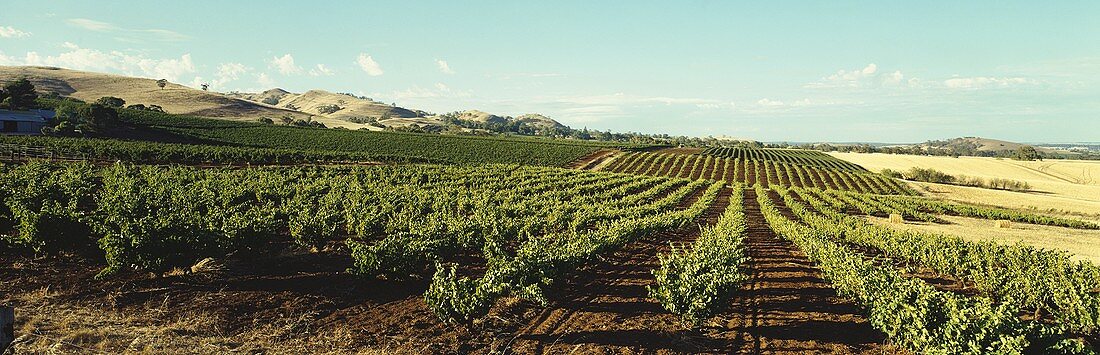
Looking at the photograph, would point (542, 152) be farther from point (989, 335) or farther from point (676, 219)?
point (989, 335)

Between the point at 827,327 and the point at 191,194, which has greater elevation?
the point at 191,194

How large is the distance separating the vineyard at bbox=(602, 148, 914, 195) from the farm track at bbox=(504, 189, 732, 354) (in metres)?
74.8

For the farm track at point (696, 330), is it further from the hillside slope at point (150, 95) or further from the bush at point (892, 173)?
the hillside slope at point (150, 95)

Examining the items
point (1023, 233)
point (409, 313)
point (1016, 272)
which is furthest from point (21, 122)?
point (1023, 233)

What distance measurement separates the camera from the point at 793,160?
132 metres

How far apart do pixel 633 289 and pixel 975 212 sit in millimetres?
60138

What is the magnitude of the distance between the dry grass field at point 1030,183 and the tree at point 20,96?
565 ft

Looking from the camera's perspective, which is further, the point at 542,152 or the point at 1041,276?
the point at 542,152

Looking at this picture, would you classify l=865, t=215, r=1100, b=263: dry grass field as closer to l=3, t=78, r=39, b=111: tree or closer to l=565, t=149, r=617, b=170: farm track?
l=565, t=149, r=617, b=170: farm track

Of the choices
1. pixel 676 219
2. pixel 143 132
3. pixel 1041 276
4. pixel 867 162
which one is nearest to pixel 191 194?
pixel 676 219

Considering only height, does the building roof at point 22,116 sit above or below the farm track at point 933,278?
above

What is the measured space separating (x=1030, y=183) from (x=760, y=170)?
169 ft

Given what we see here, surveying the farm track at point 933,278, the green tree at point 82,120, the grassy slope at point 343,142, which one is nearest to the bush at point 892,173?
the grassy slope at point 343,142

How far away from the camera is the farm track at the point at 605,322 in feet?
46.7
